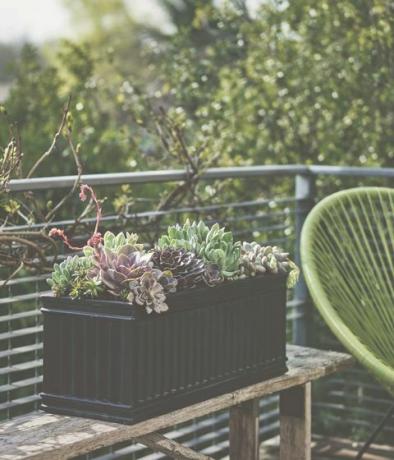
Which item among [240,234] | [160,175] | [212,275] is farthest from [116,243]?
[240,234]

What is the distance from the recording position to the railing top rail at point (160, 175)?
263 cm

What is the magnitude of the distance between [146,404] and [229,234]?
45 cm

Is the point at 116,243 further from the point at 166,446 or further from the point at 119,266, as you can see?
the point at 166,446

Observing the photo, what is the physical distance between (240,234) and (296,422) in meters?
1.18

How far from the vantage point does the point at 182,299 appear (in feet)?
7.24

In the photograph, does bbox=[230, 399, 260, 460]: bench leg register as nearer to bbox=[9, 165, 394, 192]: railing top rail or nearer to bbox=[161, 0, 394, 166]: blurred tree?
bbox=[9, 165, 394, 192]: railing top rail

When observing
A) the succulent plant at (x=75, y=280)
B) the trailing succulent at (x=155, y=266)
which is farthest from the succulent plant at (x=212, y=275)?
the succulent plant at (x=75, y=280)

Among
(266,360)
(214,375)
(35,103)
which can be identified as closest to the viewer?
(214,375)

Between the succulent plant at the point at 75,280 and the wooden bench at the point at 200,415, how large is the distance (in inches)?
10.4

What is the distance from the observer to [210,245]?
2346 millimetres

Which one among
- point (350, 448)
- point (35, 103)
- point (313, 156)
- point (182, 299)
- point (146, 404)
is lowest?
point (350, 448)

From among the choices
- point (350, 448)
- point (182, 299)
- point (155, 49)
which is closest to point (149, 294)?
point (182, 299)

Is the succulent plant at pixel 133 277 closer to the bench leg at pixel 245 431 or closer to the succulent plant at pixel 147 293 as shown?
the succulent plant at pixel 147 293

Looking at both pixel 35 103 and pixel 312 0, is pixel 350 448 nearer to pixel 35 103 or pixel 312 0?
pixel 312 0
